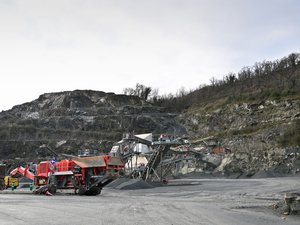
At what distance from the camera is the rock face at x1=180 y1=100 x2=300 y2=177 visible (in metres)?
43.4

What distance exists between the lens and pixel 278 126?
5138 cm

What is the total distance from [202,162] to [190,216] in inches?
1444

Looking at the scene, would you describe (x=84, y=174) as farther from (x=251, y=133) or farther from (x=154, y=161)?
(x=251, y=133)

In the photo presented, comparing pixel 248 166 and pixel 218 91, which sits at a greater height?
pixel 218 91

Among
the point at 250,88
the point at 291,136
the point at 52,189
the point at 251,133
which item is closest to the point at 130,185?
the point at 52,189

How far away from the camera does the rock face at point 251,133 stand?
143 feet

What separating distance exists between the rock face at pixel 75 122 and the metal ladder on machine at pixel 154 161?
26.5 m

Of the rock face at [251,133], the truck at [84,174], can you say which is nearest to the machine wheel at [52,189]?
the truck at [84,174]

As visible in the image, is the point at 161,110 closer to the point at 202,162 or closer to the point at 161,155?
the point at 202,162

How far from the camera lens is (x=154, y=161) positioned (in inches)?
1276

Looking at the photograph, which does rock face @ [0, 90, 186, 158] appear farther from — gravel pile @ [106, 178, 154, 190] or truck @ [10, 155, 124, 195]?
truck @ [10, 155, 124, 195]

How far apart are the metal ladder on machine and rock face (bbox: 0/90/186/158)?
26.5 metres

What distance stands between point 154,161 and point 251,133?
2600 centimetres

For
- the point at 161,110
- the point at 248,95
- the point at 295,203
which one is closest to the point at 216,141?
the point at 248,95
